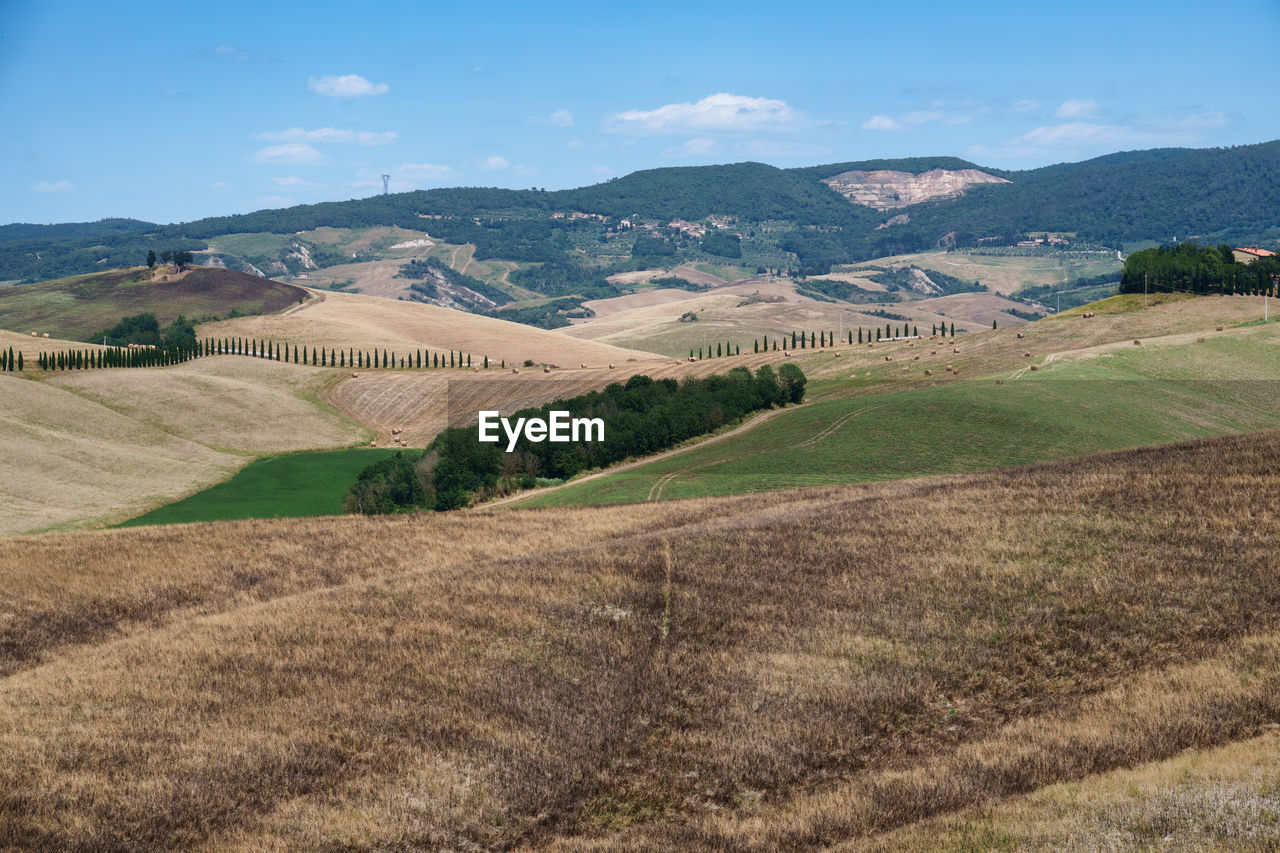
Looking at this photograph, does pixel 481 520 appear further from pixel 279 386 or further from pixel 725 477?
pixel 279 386

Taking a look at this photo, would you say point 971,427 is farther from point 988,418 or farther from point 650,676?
point 650,676

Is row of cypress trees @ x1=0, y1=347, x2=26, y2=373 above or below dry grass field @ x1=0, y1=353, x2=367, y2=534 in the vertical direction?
above

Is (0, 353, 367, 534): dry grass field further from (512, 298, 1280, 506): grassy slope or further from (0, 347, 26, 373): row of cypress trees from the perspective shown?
(512, 298, 1280, 506): grassy slope

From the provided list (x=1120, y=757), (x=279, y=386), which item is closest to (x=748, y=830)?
(x=1120, y=757)

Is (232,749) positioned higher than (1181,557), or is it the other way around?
(1181,557)

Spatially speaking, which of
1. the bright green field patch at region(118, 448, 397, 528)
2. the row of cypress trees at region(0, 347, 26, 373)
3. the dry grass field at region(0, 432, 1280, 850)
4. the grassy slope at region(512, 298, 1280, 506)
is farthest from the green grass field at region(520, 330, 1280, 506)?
the row of cypress trees at region(0, 347, 26, 373)

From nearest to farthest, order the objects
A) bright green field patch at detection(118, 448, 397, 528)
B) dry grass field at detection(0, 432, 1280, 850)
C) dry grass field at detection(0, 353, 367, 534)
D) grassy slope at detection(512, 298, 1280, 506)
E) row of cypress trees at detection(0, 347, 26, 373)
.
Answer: dry grass field at detection(0, 432, 1280, 850) < grassy slope at detection(512, 298, 1280, 506) < bright green field patch at detection(118, 448, 397, 528) < dry grass field at detection(0, 353, 367, 534) < row of cypress trees at detection(0, 347, 26, 373)

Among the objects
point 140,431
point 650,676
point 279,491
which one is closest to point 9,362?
point 140,431
